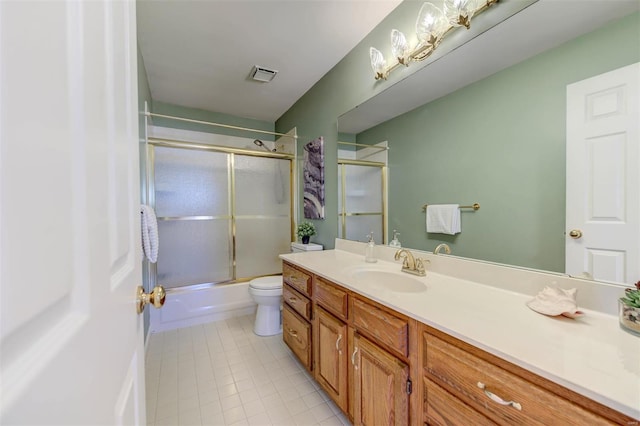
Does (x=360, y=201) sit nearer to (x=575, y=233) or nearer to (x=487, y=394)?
(x=575, y=233)

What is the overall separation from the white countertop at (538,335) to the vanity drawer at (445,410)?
0.20 m

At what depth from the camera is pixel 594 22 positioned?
89cm

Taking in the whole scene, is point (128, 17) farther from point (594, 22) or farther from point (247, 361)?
point (247, 361)

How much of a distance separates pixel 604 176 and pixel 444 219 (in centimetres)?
63

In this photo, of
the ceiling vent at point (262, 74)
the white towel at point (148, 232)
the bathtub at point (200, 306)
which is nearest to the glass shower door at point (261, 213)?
the bathtub at point (200, 306)

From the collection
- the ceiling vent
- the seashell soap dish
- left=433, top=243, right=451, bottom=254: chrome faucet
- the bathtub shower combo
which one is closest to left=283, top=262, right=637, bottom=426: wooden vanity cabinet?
Answer: the seashell soap dish

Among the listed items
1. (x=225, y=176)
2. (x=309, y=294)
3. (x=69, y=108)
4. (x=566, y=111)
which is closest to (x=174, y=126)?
(x=225, y=176)

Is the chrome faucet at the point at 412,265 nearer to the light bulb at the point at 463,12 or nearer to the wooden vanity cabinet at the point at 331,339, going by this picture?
the wooden vanity cabinet at the point at 331,339

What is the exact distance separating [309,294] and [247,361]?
882mm

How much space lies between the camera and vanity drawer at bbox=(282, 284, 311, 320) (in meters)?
1.65

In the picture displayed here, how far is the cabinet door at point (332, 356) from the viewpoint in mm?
1313

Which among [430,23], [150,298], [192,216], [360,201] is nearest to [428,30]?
[430,23]

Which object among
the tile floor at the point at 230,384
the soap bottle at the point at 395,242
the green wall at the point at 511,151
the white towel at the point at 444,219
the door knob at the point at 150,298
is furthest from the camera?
the soap bottle at the point at 395,242

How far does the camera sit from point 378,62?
1727mm
